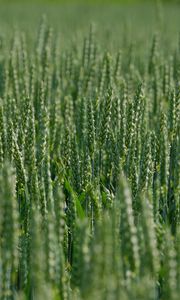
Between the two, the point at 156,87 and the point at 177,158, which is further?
the point at 156,87

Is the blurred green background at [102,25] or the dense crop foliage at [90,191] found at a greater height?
the blurred green background at [102,25]

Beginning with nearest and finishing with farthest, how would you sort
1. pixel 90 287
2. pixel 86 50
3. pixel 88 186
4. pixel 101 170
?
pixel 90 287, pixel 88 186, pixel 101 170, pixel 86 50

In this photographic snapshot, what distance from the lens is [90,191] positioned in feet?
5.59

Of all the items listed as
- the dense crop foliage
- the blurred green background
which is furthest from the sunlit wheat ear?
the blurred green background

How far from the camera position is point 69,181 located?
6.35ft

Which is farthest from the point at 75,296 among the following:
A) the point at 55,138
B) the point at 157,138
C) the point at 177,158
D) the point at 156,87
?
the point at 156,87

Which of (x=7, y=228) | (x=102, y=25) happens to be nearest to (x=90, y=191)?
(x=7, y=228)

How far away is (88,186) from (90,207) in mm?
64

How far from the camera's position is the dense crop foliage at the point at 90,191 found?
117cm

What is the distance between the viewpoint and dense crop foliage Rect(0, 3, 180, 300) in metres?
1.17

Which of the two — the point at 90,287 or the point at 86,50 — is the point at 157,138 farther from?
the point at 86,50

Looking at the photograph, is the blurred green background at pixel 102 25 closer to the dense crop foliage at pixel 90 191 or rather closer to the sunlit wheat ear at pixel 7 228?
the dense crop foliage at pixel 90 191

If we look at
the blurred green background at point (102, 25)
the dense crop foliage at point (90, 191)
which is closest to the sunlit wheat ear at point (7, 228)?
the dense crop foliage at point (90, 191)

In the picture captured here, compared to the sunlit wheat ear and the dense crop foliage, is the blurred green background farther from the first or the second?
the sunlit wheat ear
